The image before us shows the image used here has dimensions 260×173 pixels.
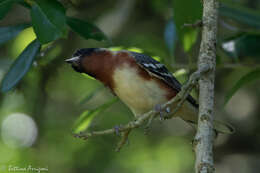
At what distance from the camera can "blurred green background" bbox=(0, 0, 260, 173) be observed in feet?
21.3

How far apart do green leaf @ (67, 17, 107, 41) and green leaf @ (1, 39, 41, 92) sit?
420 mm

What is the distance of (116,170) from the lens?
25.2 ft

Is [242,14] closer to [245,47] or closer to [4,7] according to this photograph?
[245,47]

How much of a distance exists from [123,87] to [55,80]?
2.65 meters

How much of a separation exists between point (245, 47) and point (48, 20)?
2.76 meters

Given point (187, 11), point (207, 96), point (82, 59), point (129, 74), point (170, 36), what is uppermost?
point (170, 36)

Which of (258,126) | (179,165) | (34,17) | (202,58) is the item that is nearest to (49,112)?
(179,165)

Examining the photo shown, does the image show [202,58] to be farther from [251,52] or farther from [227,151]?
[227,151]

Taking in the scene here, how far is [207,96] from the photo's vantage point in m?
3.10

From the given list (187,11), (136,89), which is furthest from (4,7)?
Answer: (187,11)

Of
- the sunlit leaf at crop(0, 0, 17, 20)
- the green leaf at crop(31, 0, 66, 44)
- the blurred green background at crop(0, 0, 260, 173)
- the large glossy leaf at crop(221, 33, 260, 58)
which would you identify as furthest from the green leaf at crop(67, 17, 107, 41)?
the large glossy leaf at crop(221, 33, 260, 58)

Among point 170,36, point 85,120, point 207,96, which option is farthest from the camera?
point 170,36

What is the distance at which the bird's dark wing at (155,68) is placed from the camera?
454cm

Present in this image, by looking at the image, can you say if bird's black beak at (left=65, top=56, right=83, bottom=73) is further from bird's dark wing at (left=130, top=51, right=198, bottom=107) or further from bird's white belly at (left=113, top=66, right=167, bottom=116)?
bird's dark wing at (left=130, top=51, right=198, bottom=107)
